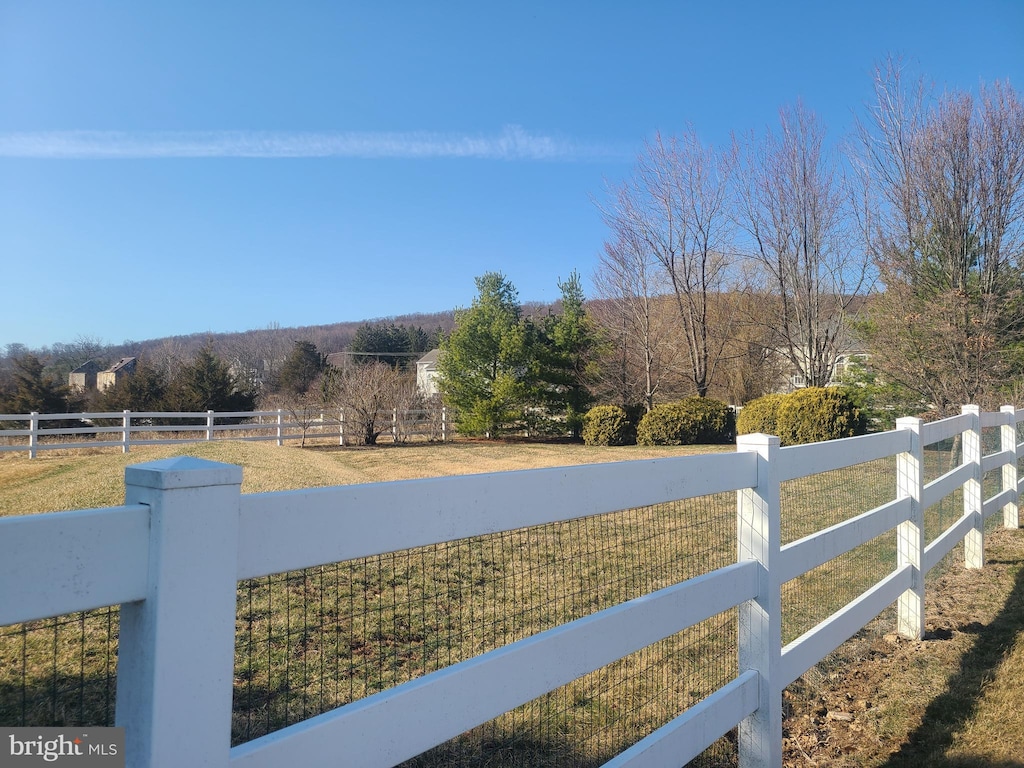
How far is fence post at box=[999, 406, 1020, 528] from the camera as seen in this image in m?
7.20

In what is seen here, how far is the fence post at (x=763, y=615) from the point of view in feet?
8.96

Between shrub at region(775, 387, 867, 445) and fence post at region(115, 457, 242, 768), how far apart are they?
18.3m

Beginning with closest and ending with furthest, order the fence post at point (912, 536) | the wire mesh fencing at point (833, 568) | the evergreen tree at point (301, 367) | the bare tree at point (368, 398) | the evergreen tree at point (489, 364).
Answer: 1. the fence post at point (912, 536)
2. the wire mesh fencing at point (833, 568)
3. the bare tree at point (368, 398)
4. the evergreen tree at point (489, 364)
5. the evergreen tree at point (301, 367)

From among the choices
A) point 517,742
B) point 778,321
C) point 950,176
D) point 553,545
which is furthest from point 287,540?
point 778,321

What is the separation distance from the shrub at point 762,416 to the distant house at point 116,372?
33053 mm

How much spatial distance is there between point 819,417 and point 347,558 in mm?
18940

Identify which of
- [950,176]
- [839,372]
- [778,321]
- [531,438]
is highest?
[950,176]

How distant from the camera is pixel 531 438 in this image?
27.8 m

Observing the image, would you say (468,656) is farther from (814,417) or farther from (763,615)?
(814,417)

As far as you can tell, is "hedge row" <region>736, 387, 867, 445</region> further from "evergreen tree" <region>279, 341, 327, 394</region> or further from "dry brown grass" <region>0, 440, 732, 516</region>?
"evergreen tree" <region>279, 341, 327, 394</region>

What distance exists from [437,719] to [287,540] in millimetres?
560

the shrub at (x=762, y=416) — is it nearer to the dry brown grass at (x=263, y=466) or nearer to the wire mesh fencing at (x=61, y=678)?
the dry brown grass at (x=263, y=466)

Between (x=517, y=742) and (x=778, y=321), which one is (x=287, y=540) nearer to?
(x=517, y=742)

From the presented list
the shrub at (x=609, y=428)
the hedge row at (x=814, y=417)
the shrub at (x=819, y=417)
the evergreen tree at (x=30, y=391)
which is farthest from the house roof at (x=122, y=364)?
the shrub at (x=819, y=417)
